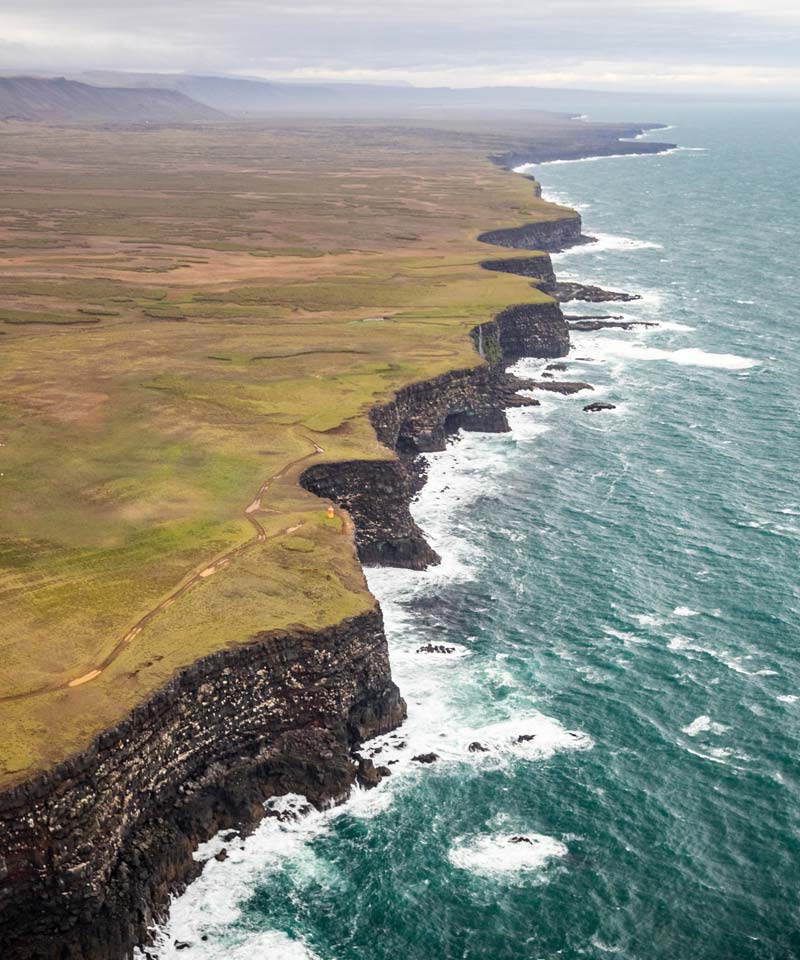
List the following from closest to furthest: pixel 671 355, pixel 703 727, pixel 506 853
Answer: pixel 506 853
pixel 703 727
pixel 671 355

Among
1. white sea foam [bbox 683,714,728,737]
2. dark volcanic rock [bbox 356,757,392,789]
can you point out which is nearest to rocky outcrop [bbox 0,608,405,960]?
dark volcanic rock [bbox 356,757,392,789]

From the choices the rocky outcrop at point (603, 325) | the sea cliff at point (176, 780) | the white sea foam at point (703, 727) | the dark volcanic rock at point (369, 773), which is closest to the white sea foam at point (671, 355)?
the rocky outcrop at point (603, 325)

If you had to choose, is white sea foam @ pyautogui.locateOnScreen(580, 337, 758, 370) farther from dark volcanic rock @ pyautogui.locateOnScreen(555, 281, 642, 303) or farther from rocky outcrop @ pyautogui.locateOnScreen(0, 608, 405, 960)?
rocky outcrop @ pyautogui.locateOnScreen(0, 608, 405, 960)

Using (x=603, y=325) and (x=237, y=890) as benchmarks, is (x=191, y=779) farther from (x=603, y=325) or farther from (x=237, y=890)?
(x=603, y=325)

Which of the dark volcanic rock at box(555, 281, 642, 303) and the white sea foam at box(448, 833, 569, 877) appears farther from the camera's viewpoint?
the dark volcanic rock at box(555, 281, 642, 303)

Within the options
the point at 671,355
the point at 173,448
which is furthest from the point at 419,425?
the point at 671,355

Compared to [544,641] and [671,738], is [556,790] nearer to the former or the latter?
[671,738]
